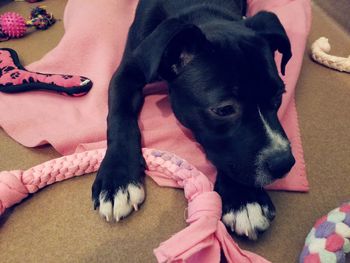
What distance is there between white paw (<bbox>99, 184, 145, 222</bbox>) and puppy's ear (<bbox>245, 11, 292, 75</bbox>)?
973 millimetres

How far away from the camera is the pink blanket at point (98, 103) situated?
2.00 meters

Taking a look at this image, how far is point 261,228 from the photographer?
1.56 metres

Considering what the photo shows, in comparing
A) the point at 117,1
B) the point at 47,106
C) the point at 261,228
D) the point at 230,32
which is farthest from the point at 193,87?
the point at 117,1

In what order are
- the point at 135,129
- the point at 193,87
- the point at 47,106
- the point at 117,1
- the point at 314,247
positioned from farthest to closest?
the point at 117,1, the point at 47,106, the point at 135,129, the point at 193,87, the point at 314,247

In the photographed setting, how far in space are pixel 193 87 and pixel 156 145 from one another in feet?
1.43

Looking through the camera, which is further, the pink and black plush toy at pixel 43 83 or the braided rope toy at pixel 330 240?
the pink and black plush toy at pixel 43 83

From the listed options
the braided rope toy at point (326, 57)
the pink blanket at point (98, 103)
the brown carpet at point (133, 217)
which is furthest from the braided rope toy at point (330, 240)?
the braided rope toy at point (326, 57)

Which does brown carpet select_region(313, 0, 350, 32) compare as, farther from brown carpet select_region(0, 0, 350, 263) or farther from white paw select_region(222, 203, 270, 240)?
white paw select_region(222, 203, 270, 240)

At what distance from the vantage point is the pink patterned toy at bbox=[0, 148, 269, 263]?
129cm

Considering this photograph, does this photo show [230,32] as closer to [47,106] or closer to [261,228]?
[261,228]

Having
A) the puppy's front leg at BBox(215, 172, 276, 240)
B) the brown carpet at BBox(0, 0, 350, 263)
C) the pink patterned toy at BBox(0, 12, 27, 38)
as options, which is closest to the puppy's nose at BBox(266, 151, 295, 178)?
the puppy's front leg at BBox(215, 172, 276, 240)

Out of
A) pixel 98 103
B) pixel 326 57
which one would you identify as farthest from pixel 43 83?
pixel 326 57

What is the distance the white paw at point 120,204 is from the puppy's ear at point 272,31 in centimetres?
97

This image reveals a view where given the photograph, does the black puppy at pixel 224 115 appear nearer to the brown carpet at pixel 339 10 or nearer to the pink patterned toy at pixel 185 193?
the pink patterned toy at pixel 185 193
